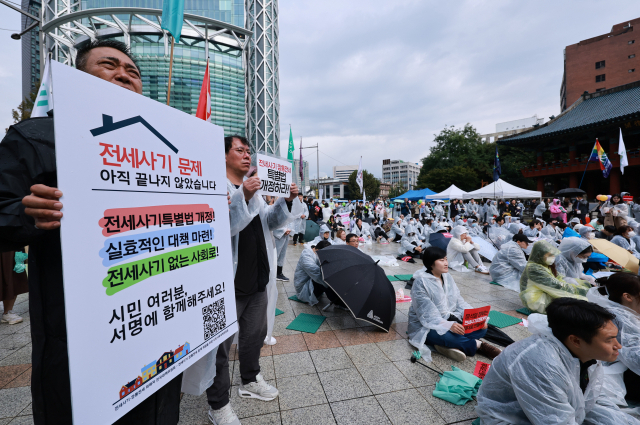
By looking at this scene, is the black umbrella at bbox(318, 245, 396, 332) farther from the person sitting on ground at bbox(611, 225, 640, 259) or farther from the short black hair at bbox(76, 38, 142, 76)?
the person sitting on ground at bbox(611, 225, 640, 259)

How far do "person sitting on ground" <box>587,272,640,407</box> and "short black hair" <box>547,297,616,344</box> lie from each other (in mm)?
954

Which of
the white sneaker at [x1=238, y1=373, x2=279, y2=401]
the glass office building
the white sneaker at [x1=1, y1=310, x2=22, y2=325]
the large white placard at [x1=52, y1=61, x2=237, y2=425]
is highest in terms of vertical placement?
the glass office building

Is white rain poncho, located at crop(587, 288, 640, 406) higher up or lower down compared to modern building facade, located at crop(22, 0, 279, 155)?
lower down

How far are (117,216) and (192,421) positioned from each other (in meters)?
1.98

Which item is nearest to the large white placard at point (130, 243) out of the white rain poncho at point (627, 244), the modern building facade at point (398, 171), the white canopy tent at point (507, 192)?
the white rain poncho at point (627, 244)

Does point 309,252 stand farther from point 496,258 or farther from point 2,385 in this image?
point 496,258

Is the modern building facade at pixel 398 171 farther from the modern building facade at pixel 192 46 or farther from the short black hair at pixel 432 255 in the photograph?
the short black hair at pixel 432 255

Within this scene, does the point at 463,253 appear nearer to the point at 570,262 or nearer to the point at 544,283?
the point at 570,262

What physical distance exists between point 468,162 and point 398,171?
8406 centimetres

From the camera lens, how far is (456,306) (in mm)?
3621

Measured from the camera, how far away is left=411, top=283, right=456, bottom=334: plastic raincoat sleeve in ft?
10.3

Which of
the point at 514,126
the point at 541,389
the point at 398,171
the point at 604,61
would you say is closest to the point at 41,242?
the point at 541,389

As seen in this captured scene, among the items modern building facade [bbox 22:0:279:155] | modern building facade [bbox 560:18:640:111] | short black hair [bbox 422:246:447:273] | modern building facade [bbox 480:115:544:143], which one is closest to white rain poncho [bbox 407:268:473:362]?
short black hair [bbox 422:246:447:273]

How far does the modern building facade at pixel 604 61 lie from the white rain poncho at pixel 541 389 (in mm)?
53020
